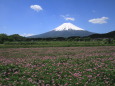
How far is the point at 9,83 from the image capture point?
250 inches

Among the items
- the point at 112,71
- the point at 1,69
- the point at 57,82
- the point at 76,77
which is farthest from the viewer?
the point at 1,69

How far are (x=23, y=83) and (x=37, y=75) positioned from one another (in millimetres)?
1292

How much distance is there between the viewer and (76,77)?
7.22 meters

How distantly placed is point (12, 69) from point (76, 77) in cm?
422

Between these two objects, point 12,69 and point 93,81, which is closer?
point 93,81

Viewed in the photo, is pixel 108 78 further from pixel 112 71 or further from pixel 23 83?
pixel 23 83

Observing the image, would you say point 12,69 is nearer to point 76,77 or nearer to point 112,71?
point 76,77

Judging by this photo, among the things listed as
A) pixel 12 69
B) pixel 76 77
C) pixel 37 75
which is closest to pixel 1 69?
pixel 12 69

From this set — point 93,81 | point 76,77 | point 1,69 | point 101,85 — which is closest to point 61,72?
point 76,77

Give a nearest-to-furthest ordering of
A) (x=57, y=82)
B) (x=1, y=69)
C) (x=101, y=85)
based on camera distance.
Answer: (x=101, y=85) < (x=57, y=82) < (x=1, y=69)

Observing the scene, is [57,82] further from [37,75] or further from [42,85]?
[37,75]

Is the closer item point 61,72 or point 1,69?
point 61,72

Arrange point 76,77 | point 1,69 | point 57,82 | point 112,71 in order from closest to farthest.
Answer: point 57,82 → point 76,77 → point 112,71 → point 1,69

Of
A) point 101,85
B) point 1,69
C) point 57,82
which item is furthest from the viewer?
point 1,69
